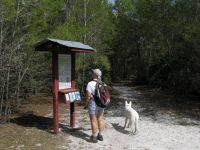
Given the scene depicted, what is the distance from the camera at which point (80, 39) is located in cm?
1396

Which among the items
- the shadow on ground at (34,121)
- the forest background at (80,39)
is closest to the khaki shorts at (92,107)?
the shadow on ground at (34,121)


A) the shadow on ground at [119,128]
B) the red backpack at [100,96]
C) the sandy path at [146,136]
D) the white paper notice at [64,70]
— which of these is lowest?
the sandy path at [146,136]

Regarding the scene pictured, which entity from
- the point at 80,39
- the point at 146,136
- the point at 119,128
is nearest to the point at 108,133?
the point at 119,128

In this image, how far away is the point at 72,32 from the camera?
504 inches

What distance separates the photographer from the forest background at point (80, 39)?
340 inches

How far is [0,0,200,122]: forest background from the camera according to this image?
8.64 m

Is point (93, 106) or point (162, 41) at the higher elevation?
point (162, 41)

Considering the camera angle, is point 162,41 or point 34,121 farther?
point 162,41

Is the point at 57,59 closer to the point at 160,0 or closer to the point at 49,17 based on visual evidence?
the point at 49,17

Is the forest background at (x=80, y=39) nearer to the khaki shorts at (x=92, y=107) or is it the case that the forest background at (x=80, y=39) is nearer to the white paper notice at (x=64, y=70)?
the white paper notice at (x=64, y=70)

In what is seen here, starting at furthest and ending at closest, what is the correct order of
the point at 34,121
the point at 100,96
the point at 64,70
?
1. the point at 34,121
2. the point at 64,70
3. the point at 100,96

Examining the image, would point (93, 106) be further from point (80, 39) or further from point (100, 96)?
point (80, 39)

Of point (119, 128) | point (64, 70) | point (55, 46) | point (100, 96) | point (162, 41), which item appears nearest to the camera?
point (100, 96)

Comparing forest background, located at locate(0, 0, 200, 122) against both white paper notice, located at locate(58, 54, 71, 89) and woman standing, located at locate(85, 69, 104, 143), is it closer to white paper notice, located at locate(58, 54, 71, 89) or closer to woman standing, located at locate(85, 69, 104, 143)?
white paper notice, located at locate(58, 54, 71, 89)
